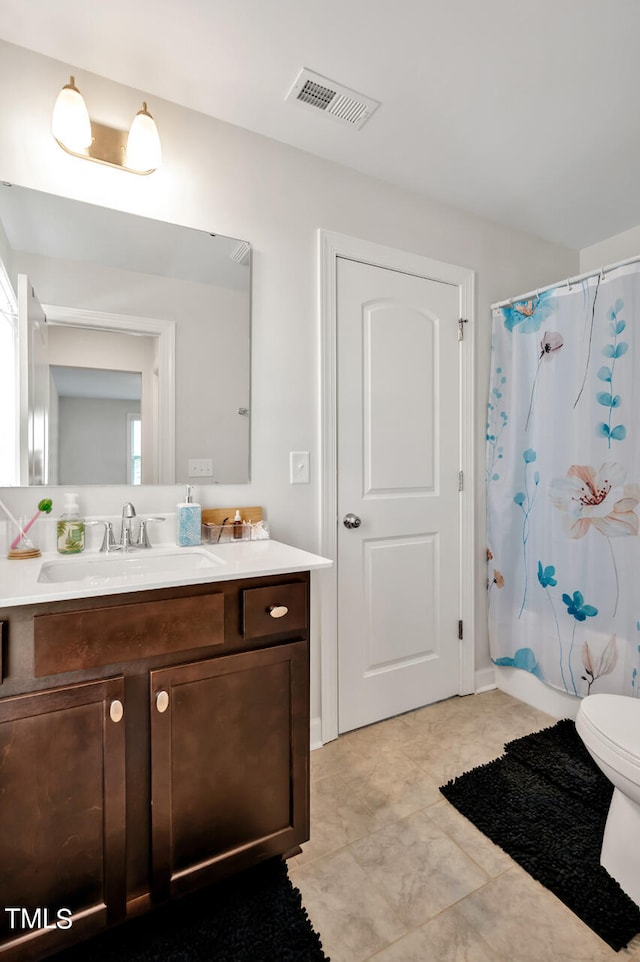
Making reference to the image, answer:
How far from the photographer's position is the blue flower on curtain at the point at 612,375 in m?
1.89

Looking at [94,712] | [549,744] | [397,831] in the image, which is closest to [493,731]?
[549,744]

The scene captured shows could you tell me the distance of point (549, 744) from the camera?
1918 mm

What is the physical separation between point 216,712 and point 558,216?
8.86 ft

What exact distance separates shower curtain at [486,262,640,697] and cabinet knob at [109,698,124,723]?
6.09 ft

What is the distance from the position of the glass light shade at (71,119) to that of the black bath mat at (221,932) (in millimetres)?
2152

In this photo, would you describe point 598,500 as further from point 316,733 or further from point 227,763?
point 227,763

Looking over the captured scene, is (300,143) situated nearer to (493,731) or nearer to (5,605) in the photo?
(5,605)

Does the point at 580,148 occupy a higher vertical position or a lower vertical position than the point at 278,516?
higher

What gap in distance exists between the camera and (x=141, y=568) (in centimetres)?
141

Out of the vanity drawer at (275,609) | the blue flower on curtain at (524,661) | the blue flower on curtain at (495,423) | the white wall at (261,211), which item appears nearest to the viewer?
the vanity drawer at (275,609)

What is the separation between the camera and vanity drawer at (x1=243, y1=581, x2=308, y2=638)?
121 cm

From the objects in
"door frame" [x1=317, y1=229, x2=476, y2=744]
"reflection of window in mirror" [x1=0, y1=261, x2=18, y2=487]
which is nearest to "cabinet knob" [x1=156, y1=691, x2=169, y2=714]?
"reflection of window in mirror" [x1=0, y1=261, x2=18, y2=487]

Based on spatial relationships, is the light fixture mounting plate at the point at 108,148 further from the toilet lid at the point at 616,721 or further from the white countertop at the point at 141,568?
the toilet lid at the point at 616,721

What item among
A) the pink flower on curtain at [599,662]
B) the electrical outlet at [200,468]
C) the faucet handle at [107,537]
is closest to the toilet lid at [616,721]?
the pink flower on curtain at [599,662]
